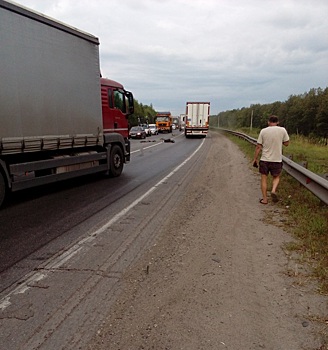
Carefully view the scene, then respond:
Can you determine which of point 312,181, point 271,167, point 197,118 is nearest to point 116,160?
point 271,167

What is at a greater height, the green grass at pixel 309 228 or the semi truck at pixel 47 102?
the semi truck at pixel 47 102

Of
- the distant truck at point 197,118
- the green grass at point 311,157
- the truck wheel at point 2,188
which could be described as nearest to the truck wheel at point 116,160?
the truck wheel at point 2,188

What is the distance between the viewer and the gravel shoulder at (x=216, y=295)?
250 cm

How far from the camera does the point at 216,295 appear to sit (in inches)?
124

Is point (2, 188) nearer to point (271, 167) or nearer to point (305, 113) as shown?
point (271, 167)

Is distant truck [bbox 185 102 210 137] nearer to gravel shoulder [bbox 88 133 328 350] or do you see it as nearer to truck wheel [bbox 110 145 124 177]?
truck wheel [bbox 110 145 124 177]

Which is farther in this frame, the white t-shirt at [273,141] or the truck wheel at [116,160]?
the truck wheel at [116,160]

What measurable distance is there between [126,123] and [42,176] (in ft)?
14.8

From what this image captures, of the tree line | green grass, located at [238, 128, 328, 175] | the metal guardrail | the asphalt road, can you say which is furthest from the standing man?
the tree line

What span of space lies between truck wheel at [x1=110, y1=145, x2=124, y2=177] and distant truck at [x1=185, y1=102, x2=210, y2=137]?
84.7 feet

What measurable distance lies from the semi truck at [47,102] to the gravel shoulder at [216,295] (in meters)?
3.54

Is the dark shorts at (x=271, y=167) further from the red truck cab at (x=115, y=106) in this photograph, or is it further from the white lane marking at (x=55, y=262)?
the red truck cab at (x=115, y=106)

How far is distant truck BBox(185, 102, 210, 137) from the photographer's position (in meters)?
35.0

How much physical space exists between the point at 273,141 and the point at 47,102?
16.5ft
